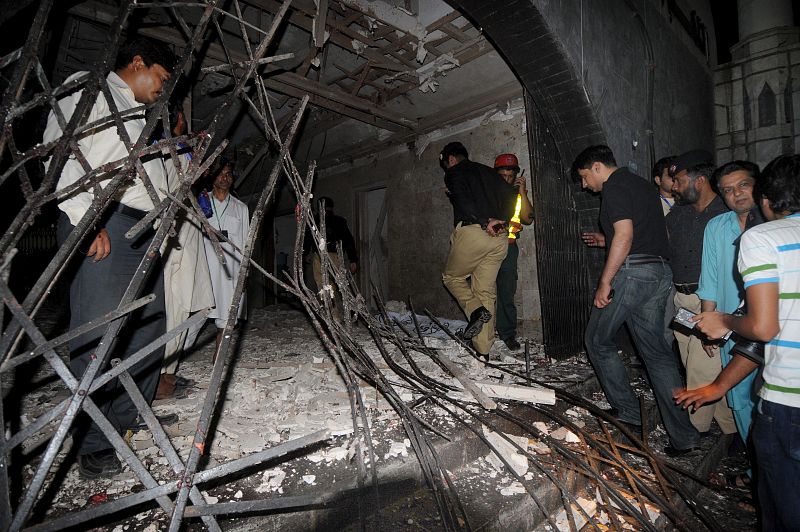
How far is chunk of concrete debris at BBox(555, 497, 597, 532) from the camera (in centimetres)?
212

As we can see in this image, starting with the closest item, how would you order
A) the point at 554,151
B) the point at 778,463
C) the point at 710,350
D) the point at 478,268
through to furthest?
1. the point at 778,463
2. the point at 710,350
3. the point at 478,268
4. the point at 554,151

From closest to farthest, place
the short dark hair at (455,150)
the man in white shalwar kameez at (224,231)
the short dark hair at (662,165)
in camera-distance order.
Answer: the short dark hair at (662,165)
the man in white shalwar kameez at (224,231)
the short dark hair at (455,150)

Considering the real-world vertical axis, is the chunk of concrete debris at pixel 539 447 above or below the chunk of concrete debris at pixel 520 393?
below

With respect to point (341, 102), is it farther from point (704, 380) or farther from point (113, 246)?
point (704, 380)

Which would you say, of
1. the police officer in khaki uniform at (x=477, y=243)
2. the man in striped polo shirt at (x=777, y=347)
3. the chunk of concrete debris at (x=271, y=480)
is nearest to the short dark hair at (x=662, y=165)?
the police officer in khaki uniform at (x=477, y=243)

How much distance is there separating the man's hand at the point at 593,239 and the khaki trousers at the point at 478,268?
0.97 metres

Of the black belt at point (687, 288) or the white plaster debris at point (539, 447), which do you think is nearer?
the white plaster debris at point (539, 447)

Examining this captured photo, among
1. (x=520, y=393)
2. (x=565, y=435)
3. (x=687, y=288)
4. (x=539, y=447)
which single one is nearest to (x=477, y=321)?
(x=520, y=393)

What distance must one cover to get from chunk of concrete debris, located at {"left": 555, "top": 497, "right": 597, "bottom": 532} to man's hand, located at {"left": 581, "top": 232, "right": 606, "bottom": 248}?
9.41 ft

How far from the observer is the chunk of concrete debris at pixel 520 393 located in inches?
119

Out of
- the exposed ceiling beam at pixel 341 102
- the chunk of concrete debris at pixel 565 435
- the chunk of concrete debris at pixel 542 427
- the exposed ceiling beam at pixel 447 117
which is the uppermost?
the exposed ceiling beam at pixel 341 102

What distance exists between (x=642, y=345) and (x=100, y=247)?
11.6 feet

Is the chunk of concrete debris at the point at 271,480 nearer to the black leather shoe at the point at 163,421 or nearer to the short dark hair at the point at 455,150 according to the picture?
the black leather shoe at the point at 163,421

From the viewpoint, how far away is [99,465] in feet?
6.41
